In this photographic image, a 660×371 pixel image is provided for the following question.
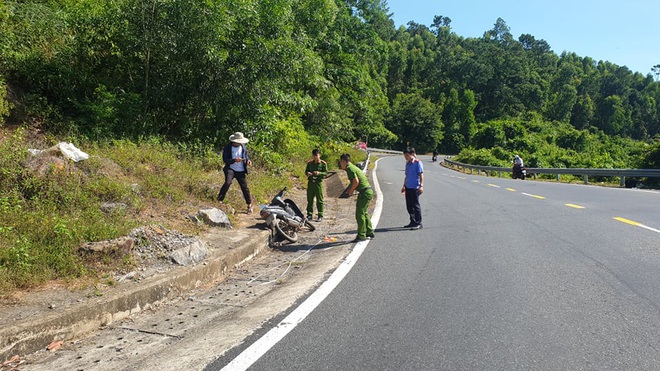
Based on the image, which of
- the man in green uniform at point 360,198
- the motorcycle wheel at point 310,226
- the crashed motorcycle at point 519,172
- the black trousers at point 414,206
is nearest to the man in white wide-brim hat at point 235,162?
the motorcycle wheel at point 310,226

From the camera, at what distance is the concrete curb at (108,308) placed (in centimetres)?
378

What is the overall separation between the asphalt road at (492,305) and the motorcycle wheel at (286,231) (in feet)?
4.79

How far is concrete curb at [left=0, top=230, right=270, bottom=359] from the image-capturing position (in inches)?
149

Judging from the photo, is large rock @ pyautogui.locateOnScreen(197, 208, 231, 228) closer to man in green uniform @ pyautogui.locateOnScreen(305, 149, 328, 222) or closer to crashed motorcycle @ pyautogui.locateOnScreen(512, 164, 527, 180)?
man in green uniform @ pyautogui.locateOnScreen(305, 149, 328, 222)

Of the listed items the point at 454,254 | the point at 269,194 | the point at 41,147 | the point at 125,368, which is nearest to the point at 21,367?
the point at 125,368

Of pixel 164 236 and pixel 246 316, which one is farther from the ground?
pixel 164 236

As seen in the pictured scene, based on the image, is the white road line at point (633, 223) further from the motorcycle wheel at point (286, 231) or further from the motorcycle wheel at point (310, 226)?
the motorcycle wheel at point (286, 231)

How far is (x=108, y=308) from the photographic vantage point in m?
4.51

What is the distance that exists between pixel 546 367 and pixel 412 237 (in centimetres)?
518

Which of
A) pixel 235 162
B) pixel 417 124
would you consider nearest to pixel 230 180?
pixel 235 162

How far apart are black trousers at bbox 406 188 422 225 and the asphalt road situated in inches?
14.8

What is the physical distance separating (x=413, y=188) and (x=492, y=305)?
16.8 ft

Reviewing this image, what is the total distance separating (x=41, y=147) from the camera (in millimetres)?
9367

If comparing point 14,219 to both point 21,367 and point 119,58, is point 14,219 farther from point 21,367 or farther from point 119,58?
point 119,58
